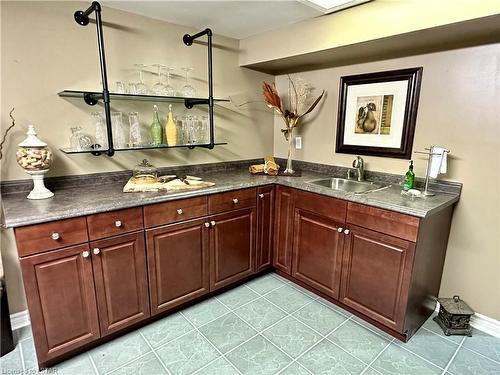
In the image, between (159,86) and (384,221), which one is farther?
(159,86)

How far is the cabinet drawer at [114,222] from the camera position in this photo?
62.7 inches

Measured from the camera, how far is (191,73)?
8.00ft

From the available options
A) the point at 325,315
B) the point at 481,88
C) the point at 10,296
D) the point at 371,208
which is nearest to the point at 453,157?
the point at 481,88

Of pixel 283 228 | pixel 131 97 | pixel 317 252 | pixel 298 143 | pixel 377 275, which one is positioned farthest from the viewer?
pixel 298 143

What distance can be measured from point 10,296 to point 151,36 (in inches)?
80.8

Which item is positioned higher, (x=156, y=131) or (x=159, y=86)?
(x=159, y=86)

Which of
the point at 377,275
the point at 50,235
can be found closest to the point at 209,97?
the point at 50,235

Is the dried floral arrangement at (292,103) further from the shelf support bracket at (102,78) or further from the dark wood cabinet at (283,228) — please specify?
the shelf support bracket at (102,78)

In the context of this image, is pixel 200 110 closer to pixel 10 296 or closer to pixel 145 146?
pixel 145 146

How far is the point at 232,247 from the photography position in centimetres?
228

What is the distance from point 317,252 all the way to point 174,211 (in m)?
1.12

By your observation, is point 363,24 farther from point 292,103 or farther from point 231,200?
point 231,200

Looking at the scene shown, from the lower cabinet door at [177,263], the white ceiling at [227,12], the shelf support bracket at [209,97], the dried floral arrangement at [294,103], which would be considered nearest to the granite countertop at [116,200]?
the lower cabinet door at [177,263]

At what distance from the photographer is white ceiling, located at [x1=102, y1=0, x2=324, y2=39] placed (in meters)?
1.91
